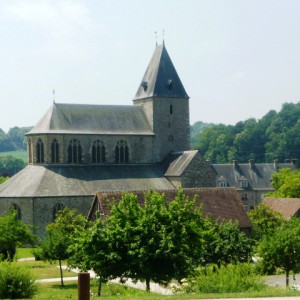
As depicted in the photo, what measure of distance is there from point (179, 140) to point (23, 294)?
49.7 m

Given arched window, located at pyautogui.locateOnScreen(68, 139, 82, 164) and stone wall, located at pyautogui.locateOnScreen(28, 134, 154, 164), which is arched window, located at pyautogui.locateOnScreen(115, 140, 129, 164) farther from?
arched window, located at pyautogui.locateOnScreen(68, 139, 82, 164)

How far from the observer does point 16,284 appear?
806 inches

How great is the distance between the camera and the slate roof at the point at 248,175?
286 feet

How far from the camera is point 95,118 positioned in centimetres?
6681

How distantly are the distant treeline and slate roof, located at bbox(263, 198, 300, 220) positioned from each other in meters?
76.3

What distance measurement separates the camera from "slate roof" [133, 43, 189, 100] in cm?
6850

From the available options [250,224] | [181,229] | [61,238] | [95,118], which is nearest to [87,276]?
[181,229]

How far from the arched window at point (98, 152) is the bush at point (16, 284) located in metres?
44.3

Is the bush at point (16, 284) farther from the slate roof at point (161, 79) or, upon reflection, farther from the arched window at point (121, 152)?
the slate roof at point (161, 79)

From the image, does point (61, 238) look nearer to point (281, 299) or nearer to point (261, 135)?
point (281, 299)

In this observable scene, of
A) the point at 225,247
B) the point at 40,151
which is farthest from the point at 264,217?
the point at 40,151

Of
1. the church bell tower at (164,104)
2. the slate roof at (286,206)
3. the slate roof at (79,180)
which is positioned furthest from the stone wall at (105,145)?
the slate roof at (286,206)

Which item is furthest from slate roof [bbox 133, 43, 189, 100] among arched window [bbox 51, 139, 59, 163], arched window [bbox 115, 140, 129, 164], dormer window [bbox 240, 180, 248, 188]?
dormer window [bbox 240, 180, 248, 188]

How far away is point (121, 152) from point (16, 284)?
46.3 metres
